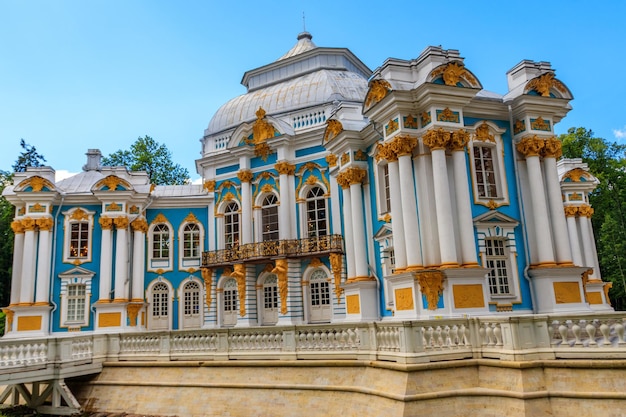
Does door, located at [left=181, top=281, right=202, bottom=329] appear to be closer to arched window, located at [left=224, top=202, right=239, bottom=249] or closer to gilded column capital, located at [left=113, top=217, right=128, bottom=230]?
arched window, located at [left=224, top=202, right=239, bottom=249]

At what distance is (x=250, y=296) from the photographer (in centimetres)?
2239

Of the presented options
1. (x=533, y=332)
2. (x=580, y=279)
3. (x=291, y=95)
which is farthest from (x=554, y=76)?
(x=291, y=95)

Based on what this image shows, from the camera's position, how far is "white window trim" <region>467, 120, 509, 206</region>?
14.7 metres

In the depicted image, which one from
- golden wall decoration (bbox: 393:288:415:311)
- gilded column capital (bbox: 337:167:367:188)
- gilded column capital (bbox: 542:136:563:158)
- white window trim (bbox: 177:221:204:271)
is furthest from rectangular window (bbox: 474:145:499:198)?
white window trim (bbox: 177:221:204:271)

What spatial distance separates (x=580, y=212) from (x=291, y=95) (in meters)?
13.0

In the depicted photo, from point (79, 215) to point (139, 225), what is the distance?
244cm

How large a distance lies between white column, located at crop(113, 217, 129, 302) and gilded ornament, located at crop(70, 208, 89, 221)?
4.54ft

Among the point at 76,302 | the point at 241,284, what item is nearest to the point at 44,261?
the point at 76,302

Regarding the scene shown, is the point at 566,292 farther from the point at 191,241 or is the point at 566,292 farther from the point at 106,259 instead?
the point at 106,259

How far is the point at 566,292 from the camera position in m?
14.2

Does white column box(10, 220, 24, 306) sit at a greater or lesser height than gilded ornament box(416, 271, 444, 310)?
greater

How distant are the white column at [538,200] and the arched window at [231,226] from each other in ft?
41.7

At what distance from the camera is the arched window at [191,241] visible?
24578 millimetres

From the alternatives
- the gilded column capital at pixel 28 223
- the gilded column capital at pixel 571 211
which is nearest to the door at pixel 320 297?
the gilded column capital at pixel 571 211
